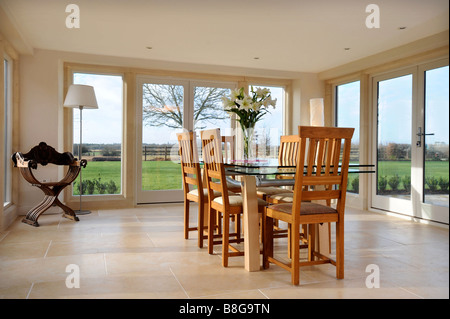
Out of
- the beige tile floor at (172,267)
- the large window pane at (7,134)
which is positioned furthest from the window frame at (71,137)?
the beige tile floor at (172,267)

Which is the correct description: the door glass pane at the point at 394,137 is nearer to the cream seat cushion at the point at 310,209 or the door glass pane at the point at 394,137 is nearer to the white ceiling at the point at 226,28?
the white ceiling at the point at 226,28

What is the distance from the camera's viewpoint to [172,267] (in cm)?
285

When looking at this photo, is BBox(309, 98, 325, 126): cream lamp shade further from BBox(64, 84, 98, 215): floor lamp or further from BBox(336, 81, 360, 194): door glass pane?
BBox(64, 84, 98, 215): floor lamp

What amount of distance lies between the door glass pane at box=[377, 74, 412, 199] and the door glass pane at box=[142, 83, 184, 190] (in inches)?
119

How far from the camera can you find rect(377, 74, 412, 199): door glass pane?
16.5ft

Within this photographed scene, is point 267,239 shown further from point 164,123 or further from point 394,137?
point 164,123

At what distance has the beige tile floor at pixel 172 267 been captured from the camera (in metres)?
2.32

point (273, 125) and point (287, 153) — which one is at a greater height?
point (273, 125)

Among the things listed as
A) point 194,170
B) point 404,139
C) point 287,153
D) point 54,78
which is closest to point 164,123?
point 54,78

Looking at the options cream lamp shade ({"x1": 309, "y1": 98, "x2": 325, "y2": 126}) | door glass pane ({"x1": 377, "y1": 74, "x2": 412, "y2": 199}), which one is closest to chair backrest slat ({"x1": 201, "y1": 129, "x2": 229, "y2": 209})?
door glass pane ({"x1": 377, "y1": 74, "x2": 412, "y2": 199})

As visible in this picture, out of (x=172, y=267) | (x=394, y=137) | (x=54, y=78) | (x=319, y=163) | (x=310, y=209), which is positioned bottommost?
(x=172, y=267)

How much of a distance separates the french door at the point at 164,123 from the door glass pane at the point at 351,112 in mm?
2068

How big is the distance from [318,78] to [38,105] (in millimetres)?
4382

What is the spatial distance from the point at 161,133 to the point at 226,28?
236 centimetres
